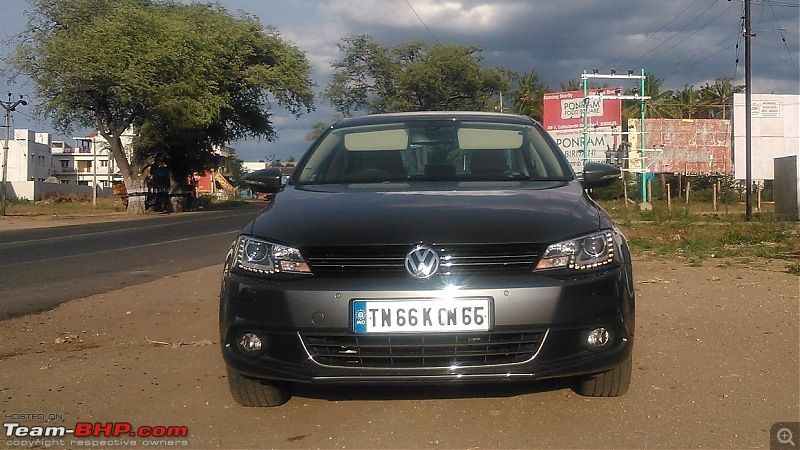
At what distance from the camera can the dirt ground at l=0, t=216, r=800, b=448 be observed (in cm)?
357

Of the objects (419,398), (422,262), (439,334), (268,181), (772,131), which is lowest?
(419,398)

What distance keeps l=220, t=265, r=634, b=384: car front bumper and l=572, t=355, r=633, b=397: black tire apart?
376mm

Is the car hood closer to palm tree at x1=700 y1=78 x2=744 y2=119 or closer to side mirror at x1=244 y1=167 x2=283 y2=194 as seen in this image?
side mirror at x1=244 y1=167 x2=283 y2=194

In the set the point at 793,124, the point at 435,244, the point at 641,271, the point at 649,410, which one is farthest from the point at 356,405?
the point at 793,124

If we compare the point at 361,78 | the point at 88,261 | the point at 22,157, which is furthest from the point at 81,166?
the point at 88,261

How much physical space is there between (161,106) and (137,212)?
5443 mm

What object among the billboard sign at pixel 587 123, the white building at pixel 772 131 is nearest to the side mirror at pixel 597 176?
the billboard sign at pixel 587 123

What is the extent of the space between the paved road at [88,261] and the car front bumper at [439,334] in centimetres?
181

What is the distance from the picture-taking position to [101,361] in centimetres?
524

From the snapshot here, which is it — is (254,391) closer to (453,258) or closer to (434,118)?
(453,258)

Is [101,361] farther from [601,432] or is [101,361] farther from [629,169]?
[629,169]

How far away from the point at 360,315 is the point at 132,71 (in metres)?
31.0

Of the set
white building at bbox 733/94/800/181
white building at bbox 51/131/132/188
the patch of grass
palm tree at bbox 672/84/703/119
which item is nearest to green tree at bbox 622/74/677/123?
palm tree at bbox 672/84/703/119

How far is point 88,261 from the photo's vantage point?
500 inches
